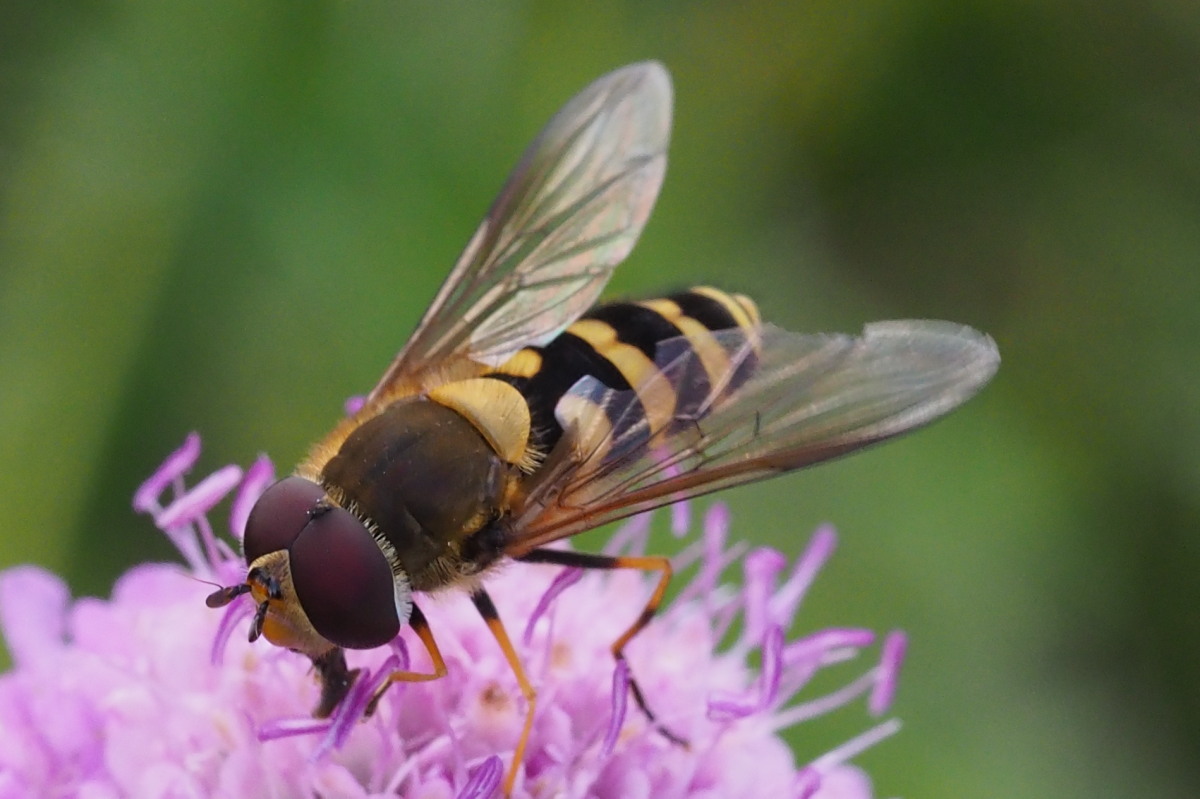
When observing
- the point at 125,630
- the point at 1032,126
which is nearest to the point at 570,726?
the point at 125,630

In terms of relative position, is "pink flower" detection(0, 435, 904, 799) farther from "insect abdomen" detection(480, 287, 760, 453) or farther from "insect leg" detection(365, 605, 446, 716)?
"insect abdomen" detection(480, 287, 760, 453)

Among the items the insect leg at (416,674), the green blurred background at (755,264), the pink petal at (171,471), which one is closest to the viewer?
the insect leg at (416,674)

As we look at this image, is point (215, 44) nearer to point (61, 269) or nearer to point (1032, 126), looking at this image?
point (61, 269)

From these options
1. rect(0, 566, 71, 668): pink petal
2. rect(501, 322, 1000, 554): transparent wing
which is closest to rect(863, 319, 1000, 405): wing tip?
rect(501, 322, 1000, 554): transparent wing

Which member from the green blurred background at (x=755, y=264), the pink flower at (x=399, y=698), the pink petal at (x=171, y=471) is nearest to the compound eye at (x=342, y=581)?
the pink flower at (x=399, y=698)

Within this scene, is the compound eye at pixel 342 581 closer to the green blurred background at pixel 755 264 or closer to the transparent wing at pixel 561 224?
the transparent wing at pixel 561 224

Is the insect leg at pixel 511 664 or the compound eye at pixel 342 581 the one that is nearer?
the compound eye at pixel 342 581
